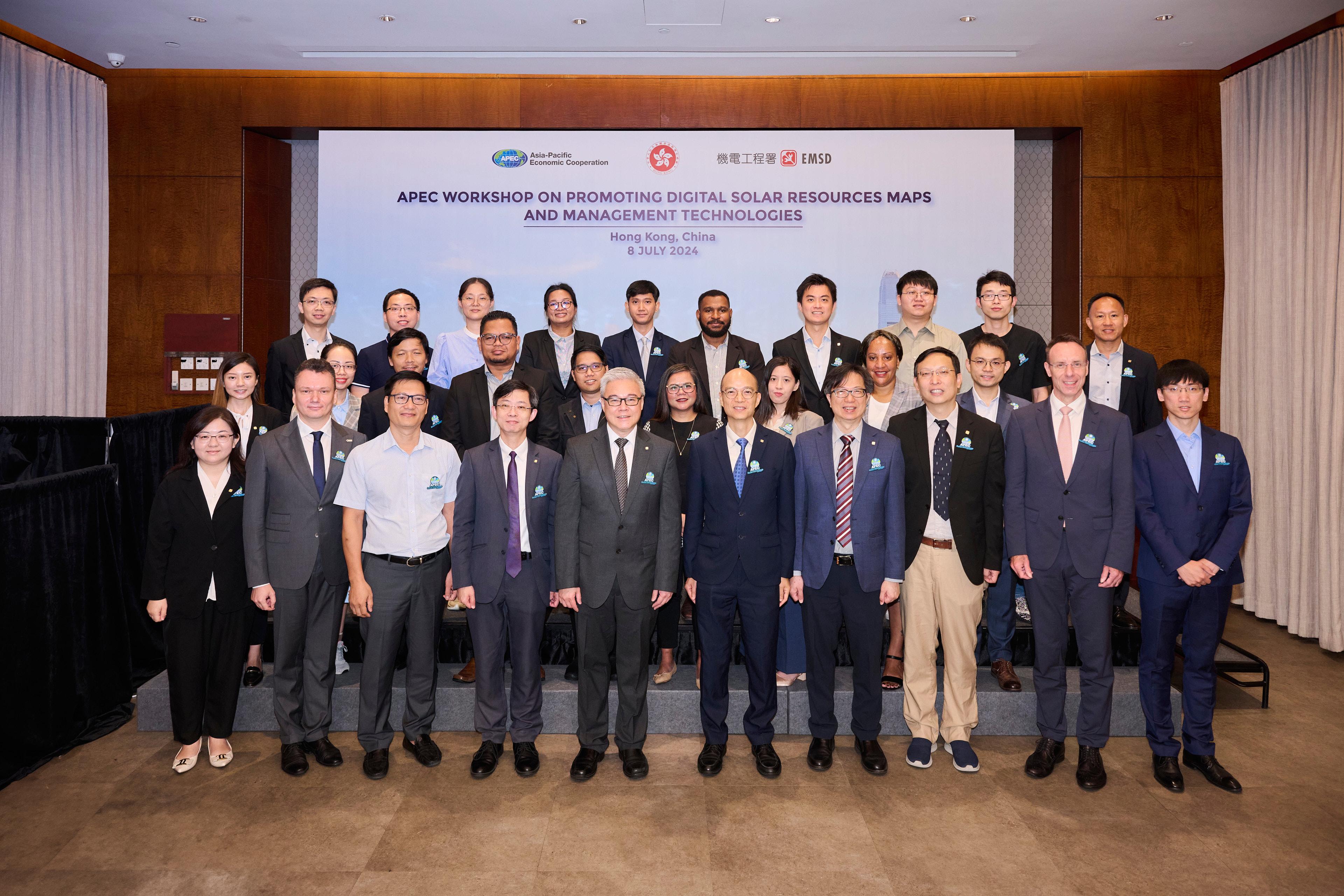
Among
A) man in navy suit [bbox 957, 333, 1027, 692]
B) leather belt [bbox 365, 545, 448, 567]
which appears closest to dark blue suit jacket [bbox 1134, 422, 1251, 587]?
man in navy suit [bbox 957, 333, 1027, 692]

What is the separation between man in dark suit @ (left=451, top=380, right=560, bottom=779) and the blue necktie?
29.0 inches

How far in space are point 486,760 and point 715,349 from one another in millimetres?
2432

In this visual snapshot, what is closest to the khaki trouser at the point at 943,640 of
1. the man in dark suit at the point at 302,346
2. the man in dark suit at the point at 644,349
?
the man in dark suit at the point at 644,349

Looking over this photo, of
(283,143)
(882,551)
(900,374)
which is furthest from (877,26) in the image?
(283,143)

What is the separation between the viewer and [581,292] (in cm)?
673

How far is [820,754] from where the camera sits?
3621 mm

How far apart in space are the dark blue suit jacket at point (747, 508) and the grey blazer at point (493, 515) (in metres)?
0.61

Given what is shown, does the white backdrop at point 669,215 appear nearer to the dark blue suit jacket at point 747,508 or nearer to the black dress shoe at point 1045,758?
the dark blue suit jacket at point 747,508

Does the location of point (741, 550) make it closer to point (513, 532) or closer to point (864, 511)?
point (864, 511)

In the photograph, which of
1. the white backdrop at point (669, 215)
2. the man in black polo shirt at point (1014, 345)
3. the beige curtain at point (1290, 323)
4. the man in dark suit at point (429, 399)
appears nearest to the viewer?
the man in dark suit at point (429, 399)

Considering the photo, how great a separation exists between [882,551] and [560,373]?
2141 mm

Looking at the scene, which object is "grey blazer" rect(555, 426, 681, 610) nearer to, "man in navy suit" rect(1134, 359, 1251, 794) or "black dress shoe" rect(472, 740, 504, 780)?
"black dress shoe" rect(472, 740, 504, 780)

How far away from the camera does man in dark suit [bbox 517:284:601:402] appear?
470 cm

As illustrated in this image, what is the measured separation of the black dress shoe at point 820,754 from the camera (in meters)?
3.60
